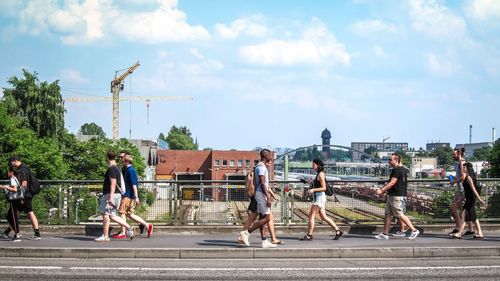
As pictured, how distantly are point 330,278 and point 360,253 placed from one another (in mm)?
2345

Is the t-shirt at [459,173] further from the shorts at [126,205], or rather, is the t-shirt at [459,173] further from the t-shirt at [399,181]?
the shorts at [126,205]

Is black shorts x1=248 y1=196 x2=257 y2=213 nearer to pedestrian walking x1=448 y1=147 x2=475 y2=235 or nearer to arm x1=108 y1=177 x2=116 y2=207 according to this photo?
arm x1=108 y1=177 x2=116 y2=207

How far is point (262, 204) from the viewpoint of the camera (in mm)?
11391

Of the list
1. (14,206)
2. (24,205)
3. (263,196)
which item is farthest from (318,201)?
(14,206)

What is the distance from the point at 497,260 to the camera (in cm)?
1059

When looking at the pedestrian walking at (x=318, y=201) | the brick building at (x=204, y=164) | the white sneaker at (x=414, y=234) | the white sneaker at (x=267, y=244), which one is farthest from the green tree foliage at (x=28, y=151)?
the brick building at (x=204, y=164)

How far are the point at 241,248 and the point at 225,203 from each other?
3240 millimetres

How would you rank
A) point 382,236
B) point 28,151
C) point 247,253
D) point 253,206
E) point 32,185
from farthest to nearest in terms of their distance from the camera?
point 28,151 → point 382,236 → point 32,185 → point 253,206 → point 247,253

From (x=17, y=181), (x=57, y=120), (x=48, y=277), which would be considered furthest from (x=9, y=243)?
(x=57, y=120)

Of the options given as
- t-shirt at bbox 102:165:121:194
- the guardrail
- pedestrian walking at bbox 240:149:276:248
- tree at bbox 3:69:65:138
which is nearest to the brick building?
tree at bbox 3:69:65:138

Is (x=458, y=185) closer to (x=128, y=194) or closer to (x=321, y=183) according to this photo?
(x=321, y=183)

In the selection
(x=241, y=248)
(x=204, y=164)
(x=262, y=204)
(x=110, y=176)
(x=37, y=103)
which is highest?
(x=37, y=103)

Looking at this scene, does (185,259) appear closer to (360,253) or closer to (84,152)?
(360,253)

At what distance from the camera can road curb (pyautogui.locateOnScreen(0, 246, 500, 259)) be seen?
10898 mm
